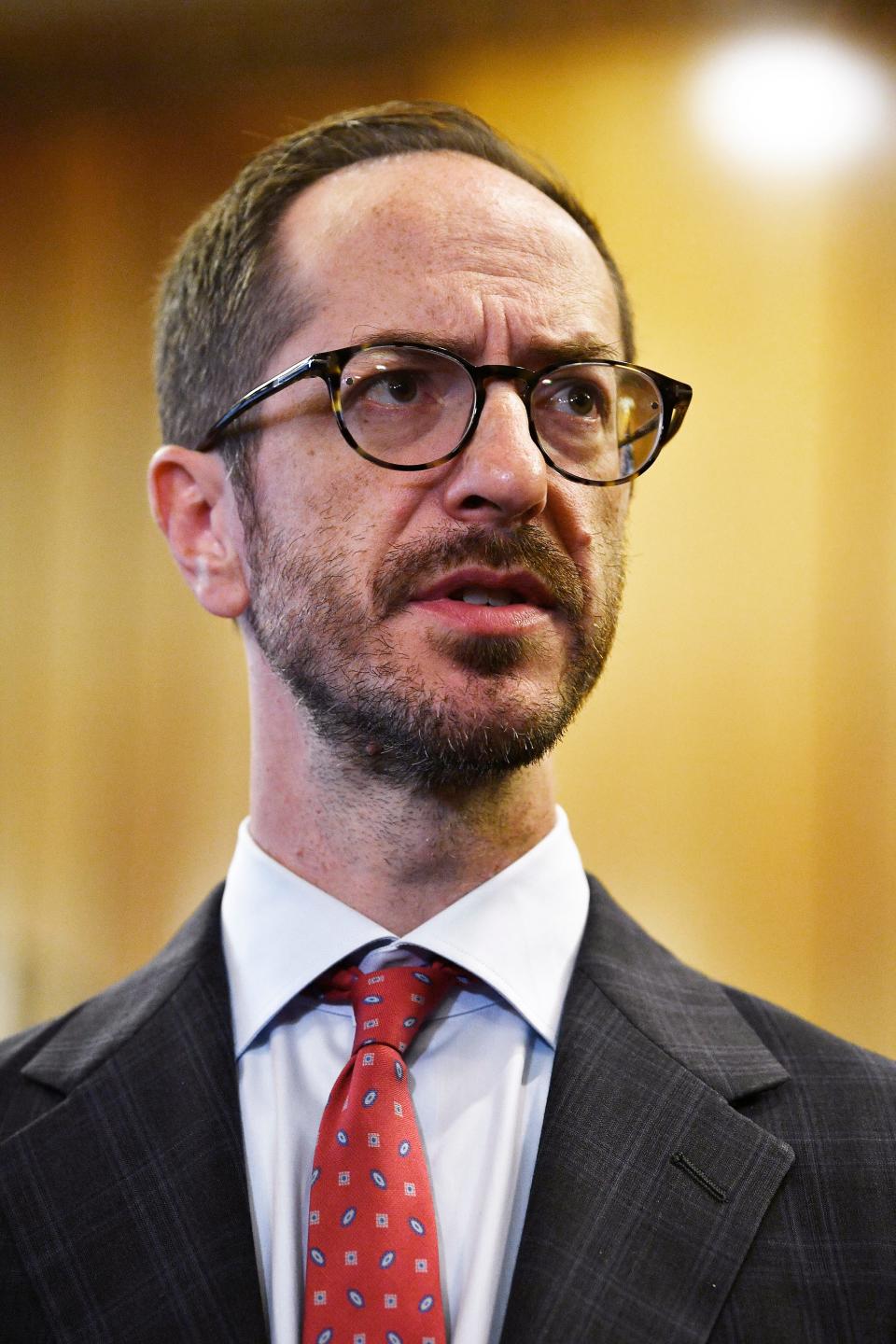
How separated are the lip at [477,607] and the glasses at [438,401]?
5.2 inches

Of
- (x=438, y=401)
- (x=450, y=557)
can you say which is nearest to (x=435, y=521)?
(x=450, y=557)

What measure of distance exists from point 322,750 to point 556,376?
0.52m

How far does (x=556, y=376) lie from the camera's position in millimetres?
1403

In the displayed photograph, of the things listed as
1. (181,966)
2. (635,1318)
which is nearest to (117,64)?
(181,966)

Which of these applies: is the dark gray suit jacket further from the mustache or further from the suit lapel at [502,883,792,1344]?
the mustache

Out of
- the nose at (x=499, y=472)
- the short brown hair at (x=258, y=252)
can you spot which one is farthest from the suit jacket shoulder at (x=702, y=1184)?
the short brown hair at (x=258, y=252)

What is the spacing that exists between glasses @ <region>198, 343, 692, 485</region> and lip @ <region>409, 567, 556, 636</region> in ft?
0.43

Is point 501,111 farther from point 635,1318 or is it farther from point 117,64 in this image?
point 635,1318

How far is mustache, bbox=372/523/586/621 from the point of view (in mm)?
1306

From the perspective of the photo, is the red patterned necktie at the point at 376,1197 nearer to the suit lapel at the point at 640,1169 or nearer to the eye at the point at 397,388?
the suit lapel at the point at 640,1169

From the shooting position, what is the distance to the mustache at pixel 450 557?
4.28 ft

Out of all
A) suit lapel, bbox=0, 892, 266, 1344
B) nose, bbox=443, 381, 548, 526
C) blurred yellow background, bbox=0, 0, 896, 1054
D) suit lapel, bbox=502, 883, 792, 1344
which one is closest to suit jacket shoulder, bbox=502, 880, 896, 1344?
suit lapel, bbox=502, 883, 792, 1344

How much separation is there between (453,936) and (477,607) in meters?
0.37

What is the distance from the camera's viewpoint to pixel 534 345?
4.62 ft
